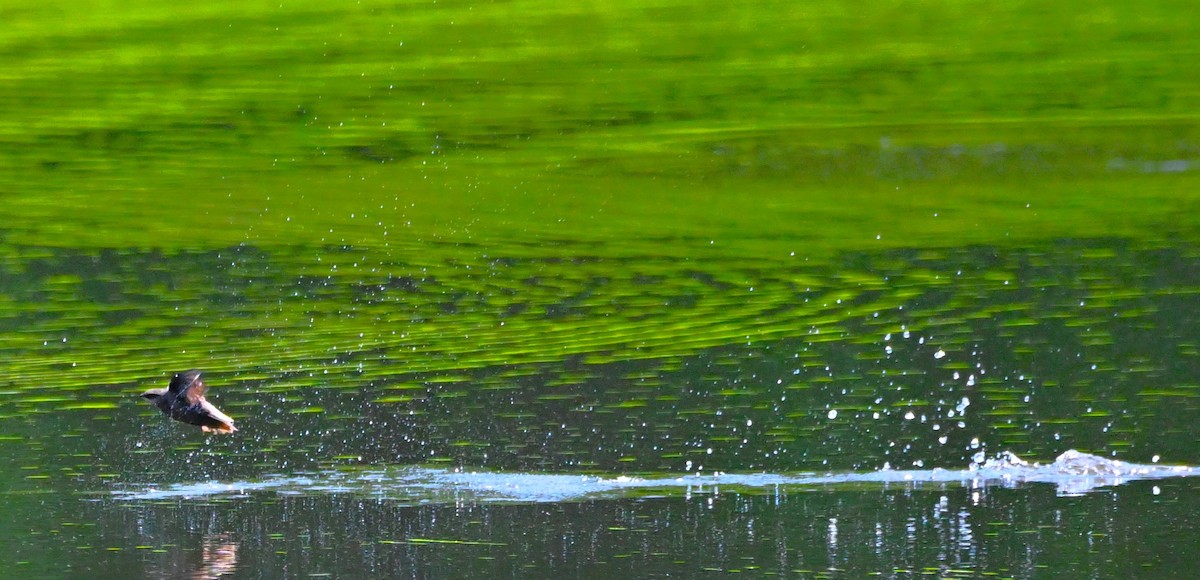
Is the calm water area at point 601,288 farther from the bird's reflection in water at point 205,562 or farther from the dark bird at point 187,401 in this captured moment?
the dark bird at point 187,401

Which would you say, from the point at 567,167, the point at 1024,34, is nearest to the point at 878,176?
the point at 567,167

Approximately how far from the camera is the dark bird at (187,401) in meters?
9.72

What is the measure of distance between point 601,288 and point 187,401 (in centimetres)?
806

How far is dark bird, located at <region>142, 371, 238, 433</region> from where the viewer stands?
383 inches

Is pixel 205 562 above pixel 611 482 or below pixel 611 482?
below

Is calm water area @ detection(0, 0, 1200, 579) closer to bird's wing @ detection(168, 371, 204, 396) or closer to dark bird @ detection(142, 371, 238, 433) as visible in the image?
dark bird @ detection(142, 371, 238, 433)

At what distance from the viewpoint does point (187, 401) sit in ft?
32.0

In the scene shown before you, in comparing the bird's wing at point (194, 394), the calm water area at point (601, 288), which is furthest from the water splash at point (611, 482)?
the bird's wing at point (194, 394)

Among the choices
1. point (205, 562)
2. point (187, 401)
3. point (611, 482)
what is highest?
point (187, 401)

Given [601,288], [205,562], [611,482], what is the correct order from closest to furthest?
[205,562] → [611,482] → [601,288]

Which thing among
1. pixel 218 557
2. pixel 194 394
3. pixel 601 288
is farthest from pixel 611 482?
pixel 601 288

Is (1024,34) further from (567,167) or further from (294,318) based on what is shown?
(294,318)

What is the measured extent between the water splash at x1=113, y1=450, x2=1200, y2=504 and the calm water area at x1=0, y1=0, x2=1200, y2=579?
0.04 m

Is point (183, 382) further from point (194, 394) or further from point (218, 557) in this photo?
point (218, 557)
